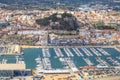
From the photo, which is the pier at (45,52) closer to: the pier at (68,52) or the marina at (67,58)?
the marina at (67,58)

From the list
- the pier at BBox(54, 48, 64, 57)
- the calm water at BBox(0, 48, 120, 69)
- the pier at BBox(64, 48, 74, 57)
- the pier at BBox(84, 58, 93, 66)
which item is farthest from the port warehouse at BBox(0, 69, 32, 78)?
the pier at BBox(64, 48, 74, 57)

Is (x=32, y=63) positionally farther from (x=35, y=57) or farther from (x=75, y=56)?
(x=75, y=56)

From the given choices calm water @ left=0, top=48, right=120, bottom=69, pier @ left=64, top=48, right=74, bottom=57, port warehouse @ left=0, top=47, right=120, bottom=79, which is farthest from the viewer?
pier @ left=64, top=48, right=74, bottom=57

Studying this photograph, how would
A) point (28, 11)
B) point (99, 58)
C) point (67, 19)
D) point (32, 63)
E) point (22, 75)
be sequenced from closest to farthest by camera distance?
point (22, 75), point (32, 63), point (99, 58), point (67, 19), point (28, 11)

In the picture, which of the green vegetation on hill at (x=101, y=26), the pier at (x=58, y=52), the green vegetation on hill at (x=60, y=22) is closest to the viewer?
the pier at (x=58, y=52)

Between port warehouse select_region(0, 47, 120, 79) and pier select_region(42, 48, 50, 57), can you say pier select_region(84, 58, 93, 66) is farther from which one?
pier select_region(42, 48, 50, 57)

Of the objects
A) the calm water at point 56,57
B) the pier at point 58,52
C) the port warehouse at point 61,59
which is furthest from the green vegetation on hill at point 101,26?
the pier at point 58,52

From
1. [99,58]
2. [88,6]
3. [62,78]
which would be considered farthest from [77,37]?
[88,6]
